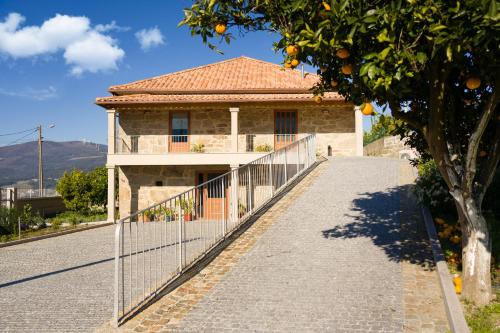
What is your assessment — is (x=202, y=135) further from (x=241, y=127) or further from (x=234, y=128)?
(x=234, y=128)

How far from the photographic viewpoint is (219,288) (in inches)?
214

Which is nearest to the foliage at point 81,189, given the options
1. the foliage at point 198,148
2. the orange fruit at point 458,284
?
the foliage at point 198,148

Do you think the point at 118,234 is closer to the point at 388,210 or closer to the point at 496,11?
the point at 496,11

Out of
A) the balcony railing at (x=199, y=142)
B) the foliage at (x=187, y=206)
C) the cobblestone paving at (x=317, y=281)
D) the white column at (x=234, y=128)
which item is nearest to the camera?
the cobblestone paving at (x=317, y=281)

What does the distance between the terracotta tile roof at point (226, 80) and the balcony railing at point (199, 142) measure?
217cm

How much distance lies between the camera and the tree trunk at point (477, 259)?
4.47 metres

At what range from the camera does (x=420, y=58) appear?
3.02 metres

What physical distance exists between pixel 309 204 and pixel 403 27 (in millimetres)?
7020

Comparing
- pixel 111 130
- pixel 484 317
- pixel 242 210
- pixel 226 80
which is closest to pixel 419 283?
pixel 484 317

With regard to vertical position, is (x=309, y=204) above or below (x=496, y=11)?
below

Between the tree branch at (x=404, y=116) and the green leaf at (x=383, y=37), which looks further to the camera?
the tree branch at (x=404, y=116)

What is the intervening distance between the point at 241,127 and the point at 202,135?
182 centimetres

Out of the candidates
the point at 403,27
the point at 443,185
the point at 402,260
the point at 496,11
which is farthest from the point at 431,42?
the point at 443,185

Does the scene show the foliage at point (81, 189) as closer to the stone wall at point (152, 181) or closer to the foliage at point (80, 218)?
the foliage at point (80, 218)
